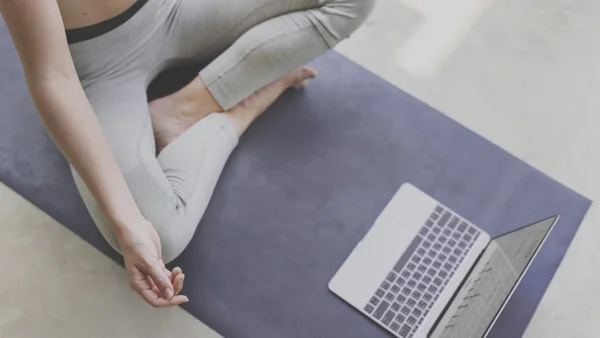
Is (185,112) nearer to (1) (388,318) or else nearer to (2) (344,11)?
(2) (344,11)

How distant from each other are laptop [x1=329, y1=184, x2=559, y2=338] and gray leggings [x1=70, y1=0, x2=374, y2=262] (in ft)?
0.97

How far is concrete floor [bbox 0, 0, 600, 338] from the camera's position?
1186 millimetres

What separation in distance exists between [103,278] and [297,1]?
1.87 ft

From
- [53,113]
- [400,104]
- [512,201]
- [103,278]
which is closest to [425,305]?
[512,201]

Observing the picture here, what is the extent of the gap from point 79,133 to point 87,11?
20 cm

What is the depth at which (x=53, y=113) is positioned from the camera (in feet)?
3.11

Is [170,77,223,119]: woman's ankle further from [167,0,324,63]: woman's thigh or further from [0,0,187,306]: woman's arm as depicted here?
[0,0,187,306]: woman's arm

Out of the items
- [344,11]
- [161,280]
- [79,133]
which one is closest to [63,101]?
[79,133]

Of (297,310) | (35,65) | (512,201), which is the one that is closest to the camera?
(35,65)

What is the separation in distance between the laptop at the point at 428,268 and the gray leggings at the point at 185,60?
0.30 metres

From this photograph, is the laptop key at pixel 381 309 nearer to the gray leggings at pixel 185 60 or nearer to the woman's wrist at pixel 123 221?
the gray leggings at pixel 185 60

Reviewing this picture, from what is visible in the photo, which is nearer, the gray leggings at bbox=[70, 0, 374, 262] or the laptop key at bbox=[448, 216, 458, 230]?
the gray leggings at bbox=[70, 0, 374, 262]

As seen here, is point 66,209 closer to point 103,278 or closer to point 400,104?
point 103,278

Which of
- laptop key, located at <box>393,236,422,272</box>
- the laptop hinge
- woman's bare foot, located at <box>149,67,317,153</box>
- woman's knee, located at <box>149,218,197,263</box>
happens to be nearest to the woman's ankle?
woman's bare foot, located at <box>149,67,317,153</box>
